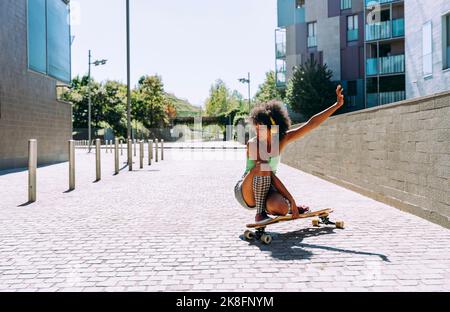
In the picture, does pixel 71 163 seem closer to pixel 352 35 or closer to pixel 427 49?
pixel 427 49

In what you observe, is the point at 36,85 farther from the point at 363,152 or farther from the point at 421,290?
the point at 421,290

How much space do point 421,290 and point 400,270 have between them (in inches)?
21.4

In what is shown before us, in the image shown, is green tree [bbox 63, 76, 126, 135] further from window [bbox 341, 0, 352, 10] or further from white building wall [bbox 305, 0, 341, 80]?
window [bbox 341, 0, 352, 10]

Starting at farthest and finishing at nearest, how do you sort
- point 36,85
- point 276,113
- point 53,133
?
1. point 53,133
2. point 36,85
3. point 276,113

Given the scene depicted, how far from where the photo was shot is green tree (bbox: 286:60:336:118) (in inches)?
1368

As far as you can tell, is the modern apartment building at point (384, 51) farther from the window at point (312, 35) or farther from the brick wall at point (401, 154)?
the brick wall at point (401, 154)

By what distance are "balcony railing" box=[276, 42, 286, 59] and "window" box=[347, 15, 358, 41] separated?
614 cm

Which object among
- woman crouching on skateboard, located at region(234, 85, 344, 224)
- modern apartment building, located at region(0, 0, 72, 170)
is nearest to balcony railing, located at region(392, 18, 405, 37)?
modern apartment building, located at region(0, 0, 72, 170)

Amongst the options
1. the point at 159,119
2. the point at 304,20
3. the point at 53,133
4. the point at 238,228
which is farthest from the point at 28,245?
the point at 159,119

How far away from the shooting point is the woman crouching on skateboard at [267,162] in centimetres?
525

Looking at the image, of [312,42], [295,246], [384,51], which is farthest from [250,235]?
[312,42]

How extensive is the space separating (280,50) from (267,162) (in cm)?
3668

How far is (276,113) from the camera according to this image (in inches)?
214

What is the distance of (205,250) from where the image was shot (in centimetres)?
474
